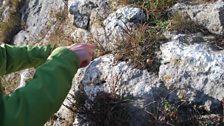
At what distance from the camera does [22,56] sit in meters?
3.42

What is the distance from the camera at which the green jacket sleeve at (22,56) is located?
3.33m

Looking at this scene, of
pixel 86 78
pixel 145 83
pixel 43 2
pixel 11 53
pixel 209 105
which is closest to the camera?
pixel 11 53

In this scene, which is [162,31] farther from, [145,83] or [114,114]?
[114,114]

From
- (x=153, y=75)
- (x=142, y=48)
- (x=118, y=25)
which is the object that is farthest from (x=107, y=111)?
(x=118, y=25)

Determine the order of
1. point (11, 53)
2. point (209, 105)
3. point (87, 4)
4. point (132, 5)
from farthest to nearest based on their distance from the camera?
1. point (87, 4)
2. point (132, 5)
3. point (209, 105)
4. point (11, 53)

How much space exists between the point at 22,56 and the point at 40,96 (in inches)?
40.5

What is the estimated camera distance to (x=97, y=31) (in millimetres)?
4711

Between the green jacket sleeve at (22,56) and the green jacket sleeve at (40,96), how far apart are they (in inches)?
29.6

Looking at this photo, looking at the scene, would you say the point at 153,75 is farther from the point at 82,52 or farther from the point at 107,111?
the point at 82,52

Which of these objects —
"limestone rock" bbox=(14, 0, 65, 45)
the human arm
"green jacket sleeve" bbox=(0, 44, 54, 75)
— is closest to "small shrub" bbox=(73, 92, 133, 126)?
"green jacket sleeve" bbox=(0, 44, 54, 75)

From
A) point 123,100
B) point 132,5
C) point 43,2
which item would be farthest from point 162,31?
point 43,2

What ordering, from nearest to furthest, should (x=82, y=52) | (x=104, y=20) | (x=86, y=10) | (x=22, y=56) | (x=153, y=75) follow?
(x=82, y=52) < (x=22, y=56) < (x=153, y=75) < (x=104, y=20) < (x=86, y=10)

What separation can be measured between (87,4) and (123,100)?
1.83 metres

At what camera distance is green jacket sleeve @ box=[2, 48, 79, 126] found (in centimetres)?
238
